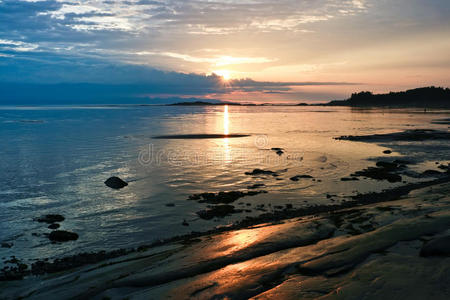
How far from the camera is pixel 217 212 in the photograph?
50.1ft

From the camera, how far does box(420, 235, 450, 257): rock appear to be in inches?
290

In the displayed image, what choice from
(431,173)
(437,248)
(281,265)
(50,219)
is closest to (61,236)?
(50,219)

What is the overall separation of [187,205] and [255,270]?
915cm

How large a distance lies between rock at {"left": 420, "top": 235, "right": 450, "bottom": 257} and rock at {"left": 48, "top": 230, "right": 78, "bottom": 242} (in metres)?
12.3

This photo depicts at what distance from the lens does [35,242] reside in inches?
481

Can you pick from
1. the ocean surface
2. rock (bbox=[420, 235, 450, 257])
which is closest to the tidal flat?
rock (bbox=[420, 235, 450, 257])

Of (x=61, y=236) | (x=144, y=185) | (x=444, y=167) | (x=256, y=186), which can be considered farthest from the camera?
(x=444, y=167)

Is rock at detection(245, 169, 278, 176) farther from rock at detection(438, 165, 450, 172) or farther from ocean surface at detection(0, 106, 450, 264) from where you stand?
rock at detection(438, 165, 450, 172)

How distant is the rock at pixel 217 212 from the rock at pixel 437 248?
893 centimetres

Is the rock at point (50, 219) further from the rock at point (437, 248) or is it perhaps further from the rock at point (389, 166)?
the rock at point (389, 166)

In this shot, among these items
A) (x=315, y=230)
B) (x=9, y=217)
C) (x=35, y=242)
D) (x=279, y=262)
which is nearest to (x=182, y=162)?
(x=9, y=217)

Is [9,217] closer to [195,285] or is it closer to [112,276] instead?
[112,276]

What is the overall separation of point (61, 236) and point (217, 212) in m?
6.90

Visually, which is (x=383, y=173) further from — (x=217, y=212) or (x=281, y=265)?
(x=281, y=265)
